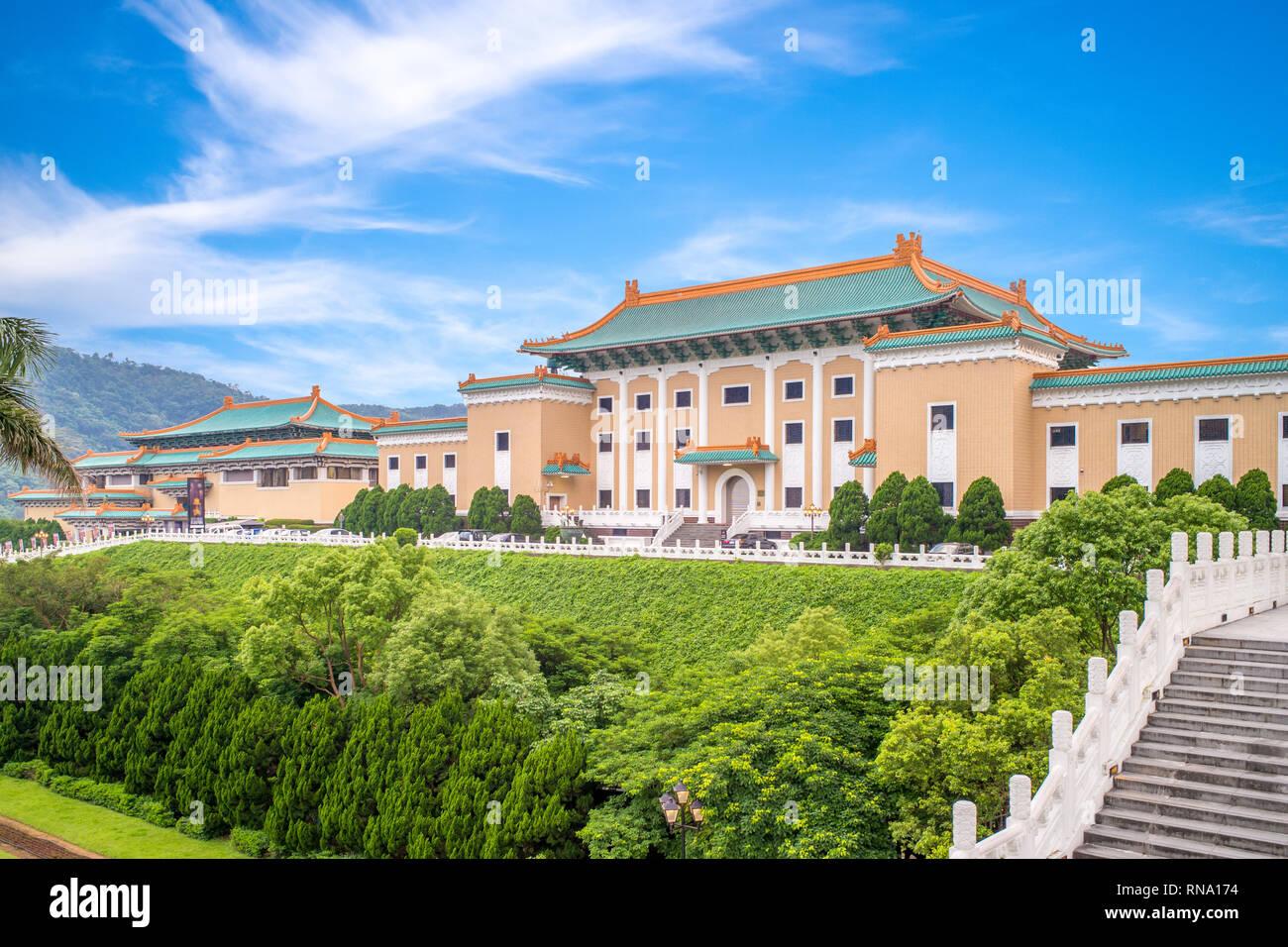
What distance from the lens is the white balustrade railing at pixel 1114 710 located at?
328 inches

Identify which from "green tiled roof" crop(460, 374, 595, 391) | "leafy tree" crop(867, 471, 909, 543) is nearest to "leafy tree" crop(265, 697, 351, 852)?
"leafy tree" crop(867, 471, 909, 543)

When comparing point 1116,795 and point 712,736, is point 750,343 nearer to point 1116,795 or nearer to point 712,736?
point 712,736

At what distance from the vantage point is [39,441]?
12.9 meters

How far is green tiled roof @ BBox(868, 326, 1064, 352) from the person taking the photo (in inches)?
1120

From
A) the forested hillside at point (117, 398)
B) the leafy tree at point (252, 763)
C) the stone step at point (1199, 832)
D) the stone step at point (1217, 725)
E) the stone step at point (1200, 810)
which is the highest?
the forested hillside at point (117, 398)

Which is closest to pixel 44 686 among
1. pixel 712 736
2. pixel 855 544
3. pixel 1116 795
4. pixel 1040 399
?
pixel 712 736

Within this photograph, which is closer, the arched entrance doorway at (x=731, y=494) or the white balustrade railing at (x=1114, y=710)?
the white balustrade railing at (x=1114, y=710)

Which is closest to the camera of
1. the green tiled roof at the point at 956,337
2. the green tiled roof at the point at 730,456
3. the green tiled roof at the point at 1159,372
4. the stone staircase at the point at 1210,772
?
the stone staircase at the point at 1210,772

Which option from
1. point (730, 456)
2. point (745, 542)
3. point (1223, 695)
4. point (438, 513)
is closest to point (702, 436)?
point (730, 456)

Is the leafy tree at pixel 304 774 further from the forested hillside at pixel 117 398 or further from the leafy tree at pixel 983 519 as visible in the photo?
the forested hillside at pixel 117 398

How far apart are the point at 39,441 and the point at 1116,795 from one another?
44.1 ft

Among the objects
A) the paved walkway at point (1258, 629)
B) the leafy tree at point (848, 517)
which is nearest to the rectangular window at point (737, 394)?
the leafy tree at point (848, 517)

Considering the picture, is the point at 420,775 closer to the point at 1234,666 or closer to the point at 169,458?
the point at 1234,666

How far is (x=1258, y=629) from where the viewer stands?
12133mm
